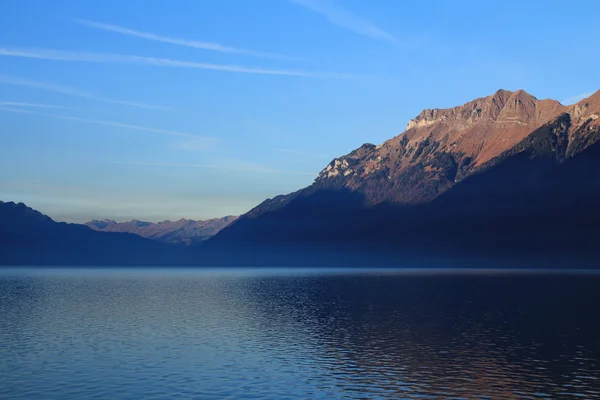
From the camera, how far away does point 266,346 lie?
83.2 metres

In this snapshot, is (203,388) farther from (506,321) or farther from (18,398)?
(506,321)

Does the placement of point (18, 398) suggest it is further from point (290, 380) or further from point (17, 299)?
point (17, 299)

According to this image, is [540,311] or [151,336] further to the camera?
[540,311]

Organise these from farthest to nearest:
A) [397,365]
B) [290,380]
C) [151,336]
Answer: [151,336] → [397,365] → [290,380]

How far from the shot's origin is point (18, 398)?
53.1 m

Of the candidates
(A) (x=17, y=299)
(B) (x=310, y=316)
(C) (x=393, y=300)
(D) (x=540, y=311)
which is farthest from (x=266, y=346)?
(A) (x=17, y=299)

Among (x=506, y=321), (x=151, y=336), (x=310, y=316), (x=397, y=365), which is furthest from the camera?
(x=310, y=316)

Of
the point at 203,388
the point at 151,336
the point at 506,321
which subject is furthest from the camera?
the point at 506,321

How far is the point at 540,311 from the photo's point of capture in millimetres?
Answer: 130500

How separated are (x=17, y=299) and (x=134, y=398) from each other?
123 metres

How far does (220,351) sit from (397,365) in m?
20.6

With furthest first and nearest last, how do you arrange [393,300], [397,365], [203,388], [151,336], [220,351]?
1. [393,300]
2. [151,336]
3. [220,351]
4. [397,365]
5. [203,388]

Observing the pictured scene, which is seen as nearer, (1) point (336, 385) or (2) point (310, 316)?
(1) point (336, 385)

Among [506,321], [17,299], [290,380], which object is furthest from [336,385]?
[17,299]
